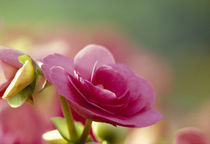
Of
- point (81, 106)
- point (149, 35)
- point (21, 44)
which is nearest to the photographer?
point (81, 106)

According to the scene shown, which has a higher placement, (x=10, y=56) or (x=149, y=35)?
(x=149, y=35)

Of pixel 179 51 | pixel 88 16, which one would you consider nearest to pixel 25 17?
pixel 88 16

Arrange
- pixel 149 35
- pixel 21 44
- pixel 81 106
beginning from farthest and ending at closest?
pixel 149 35
pixel 21 44
pixel 81 106

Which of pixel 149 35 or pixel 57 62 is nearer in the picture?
pixel 57 62

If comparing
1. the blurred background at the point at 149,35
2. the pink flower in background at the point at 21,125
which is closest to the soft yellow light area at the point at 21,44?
the blurred background at the point at 149,35

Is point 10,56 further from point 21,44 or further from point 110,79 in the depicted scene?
point 21,44

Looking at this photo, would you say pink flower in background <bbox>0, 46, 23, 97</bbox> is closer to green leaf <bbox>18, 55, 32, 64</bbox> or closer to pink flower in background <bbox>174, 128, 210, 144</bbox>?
→ green leaf <bbox>18, 55, 32, 64</bbox>

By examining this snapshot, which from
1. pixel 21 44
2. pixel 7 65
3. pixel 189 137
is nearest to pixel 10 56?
pixel 7 65

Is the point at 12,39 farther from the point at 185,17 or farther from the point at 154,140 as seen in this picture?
the point at 185,17
